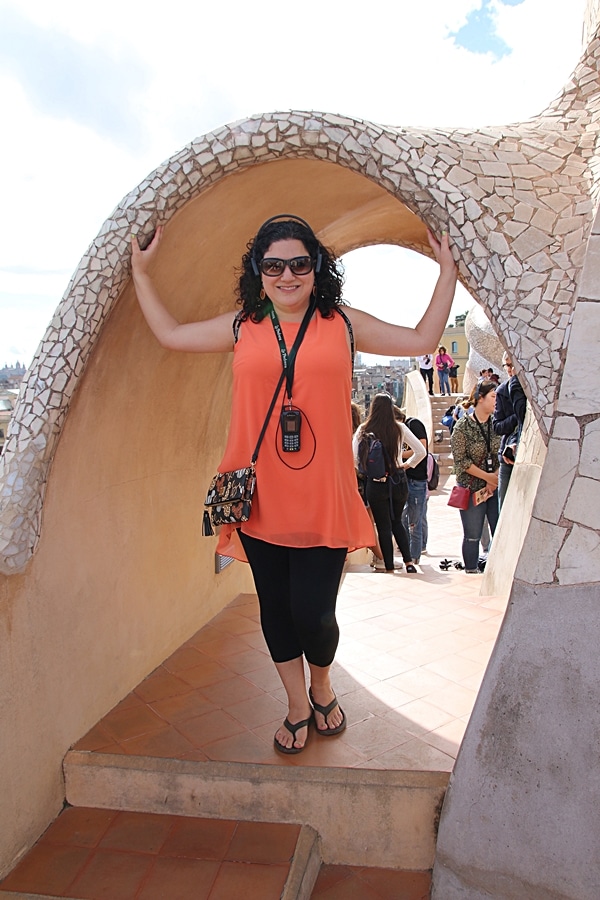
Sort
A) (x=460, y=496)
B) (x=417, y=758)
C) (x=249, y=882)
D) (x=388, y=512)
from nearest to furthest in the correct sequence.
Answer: (x=249, y=882)
(x=417, y=758)
(x=388, y=512)
(x=460, y=496)

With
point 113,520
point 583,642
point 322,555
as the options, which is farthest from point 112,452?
point 583,642

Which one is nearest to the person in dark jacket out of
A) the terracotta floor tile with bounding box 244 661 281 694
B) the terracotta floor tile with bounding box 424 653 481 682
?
the terracotta floor tile with bounding box 424 653 481 682

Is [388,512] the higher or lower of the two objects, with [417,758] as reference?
higher

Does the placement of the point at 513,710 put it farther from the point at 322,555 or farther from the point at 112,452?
the point at 112,452

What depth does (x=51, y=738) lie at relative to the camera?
8.65 feet

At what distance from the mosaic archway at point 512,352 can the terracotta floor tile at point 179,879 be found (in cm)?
76

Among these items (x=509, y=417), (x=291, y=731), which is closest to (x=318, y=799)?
(x=291, y=731)

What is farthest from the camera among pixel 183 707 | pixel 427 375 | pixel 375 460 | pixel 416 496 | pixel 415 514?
pixel 427 375

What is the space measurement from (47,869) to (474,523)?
4.88 meters

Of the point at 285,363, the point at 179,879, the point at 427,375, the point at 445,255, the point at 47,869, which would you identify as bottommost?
the point at 47,869

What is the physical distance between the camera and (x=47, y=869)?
235 cm

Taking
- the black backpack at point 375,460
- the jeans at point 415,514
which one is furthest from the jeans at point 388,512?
the jeans at point 415,514

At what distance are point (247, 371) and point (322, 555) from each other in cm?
72

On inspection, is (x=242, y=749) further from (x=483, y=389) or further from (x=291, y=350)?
(x=483, y=389)
